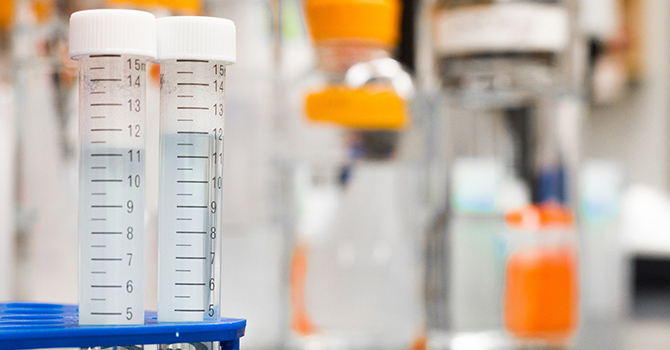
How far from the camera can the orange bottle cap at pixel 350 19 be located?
63 cm

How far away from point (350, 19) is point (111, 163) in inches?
13.3

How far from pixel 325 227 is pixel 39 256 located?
0.83ft

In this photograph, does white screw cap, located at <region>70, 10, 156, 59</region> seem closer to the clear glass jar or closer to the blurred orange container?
the clear glass jar

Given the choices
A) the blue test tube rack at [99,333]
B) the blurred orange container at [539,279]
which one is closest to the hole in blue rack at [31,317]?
the blue test tube rack at [99,333]

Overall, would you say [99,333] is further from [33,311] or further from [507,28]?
[507,28]

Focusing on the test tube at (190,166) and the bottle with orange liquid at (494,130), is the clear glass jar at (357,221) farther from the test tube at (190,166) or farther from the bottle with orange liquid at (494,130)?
the test tube at (190,166)

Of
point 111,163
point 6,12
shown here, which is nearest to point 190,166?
point 111,163

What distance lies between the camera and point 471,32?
0.67 m

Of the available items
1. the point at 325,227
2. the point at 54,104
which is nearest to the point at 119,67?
the point at 54,104

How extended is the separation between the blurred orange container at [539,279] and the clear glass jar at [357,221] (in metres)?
0.08

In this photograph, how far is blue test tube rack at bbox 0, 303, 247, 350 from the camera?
0.30 m

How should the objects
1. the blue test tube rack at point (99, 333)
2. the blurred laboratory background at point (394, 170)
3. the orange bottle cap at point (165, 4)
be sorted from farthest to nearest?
the blurred laboratory background at point (394, 170) → the orange bottle cap at point (165, 4) → the blue test tube rack at point (99, 333)

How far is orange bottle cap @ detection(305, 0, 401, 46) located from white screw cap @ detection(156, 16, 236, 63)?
30 centimetres

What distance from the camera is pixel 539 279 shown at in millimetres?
706
